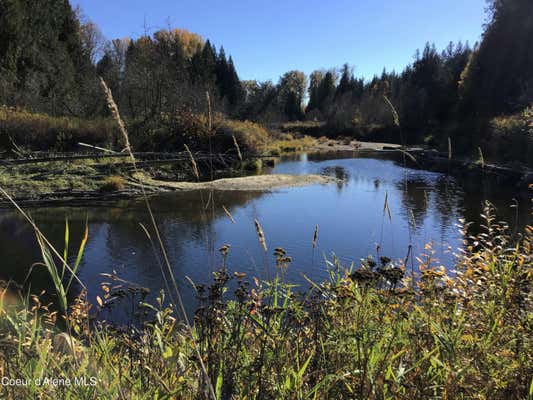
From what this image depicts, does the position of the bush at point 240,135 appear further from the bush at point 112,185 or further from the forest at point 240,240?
the bush at point 112,185

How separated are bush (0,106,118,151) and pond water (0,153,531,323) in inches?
280

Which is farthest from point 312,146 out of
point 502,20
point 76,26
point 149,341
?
point 149,341

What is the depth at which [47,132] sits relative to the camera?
1708cm

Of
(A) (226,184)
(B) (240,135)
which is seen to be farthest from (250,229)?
(B) (240,135)

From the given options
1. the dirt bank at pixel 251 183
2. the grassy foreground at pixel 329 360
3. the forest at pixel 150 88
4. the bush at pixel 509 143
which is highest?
the forest at pixel 150 88

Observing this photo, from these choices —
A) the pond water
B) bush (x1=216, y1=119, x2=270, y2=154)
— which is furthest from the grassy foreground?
bush (x1=216, y1=119, x2=270, y2=154)

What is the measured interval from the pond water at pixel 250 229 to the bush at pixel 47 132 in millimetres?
7106

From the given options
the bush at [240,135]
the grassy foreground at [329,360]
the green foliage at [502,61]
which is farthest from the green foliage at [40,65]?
the green foliage at [502,61]

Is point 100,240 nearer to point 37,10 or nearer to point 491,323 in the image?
point 491,323

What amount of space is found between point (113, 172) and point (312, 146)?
2217cm

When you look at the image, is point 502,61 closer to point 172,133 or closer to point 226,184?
point 172,133

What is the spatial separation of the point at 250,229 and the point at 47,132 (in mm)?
12798

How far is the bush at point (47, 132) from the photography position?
16.5 metres

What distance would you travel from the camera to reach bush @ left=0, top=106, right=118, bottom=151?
1652cm
